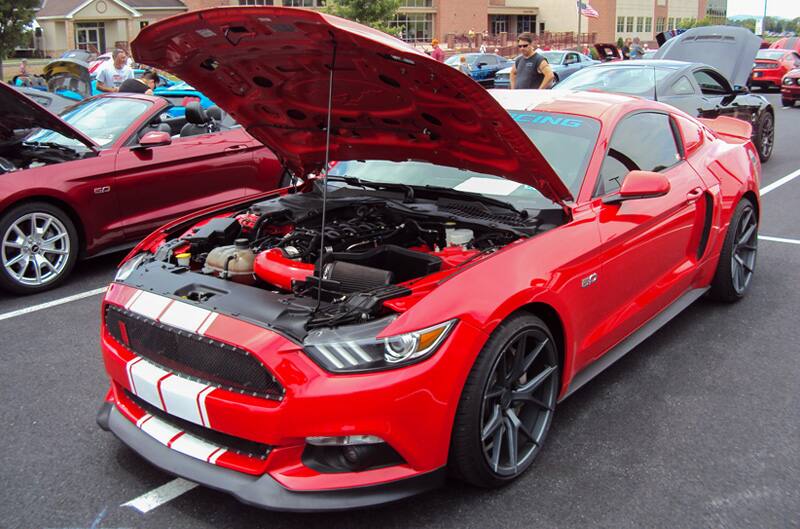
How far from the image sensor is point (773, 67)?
2442 cm

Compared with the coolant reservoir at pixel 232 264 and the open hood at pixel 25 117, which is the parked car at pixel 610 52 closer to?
the open hood at pixel 25 117

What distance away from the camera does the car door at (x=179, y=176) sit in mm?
6344

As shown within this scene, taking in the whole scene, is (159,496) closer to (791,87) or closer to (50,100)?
(50,100)

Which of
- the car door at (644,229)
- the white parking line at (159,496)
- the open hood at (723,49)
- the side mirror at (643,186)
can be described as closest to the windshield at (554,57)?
the open hood at (723,49)

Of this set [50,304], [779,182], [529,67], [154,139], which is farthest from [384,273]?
[779,182]

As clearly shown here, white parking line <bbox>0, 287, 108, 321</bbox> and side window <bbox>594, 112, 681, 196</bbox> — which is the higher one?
side window <bbox>594, 112, 681, 196</bbox>

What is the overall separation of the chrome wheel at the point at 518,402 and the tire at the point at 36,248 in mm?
4251

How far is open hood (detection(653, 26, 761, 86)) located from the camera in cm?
1132

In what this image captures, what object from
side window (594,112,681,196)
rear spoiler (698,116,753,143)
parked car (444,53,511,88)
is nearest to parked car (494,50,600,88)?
parked car (444,53,511,88)

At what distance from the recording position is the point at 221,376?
2.69 metres

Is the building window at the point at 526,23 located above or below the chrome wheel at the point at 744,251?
above

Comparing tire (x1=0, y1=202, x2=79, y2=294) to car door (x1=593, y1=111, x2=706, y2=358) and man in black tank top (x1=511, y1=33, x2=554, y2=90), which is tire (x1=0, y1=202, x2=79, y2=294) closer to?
car door (x1=593, y1=111, x2=706, y2=358)

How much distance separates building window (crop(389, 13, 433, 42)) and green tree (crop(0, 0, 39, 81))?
3930 centimetres

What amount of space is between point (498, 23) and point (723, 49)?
66.4 meters
